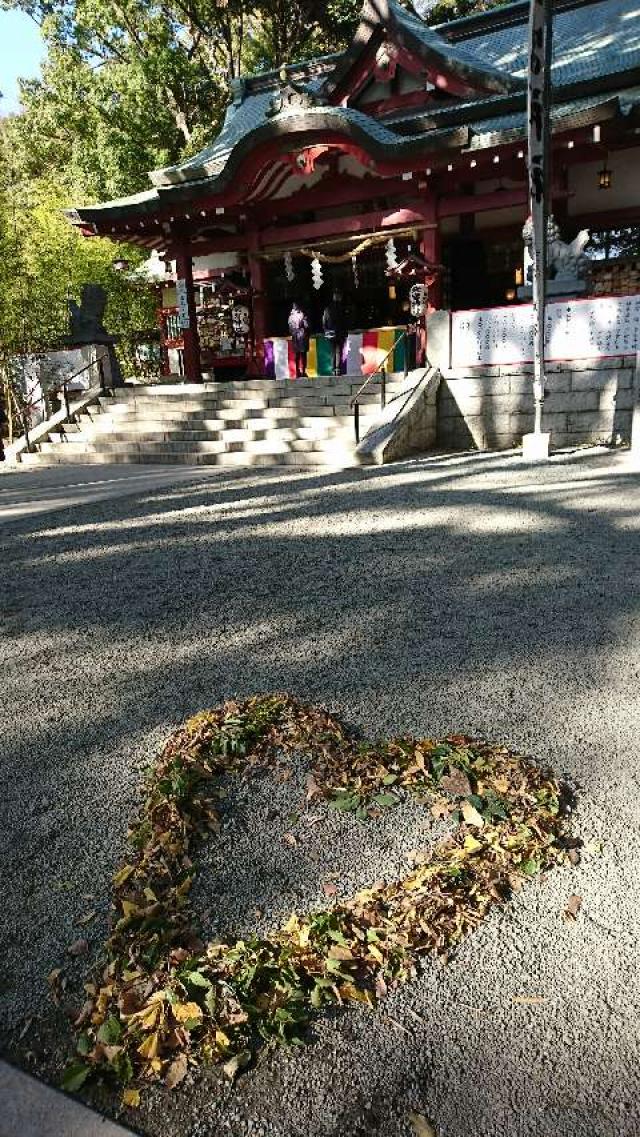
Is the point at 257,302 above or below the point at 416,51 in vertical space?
below

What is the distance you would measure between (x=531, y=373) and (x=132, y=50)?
2132 cm

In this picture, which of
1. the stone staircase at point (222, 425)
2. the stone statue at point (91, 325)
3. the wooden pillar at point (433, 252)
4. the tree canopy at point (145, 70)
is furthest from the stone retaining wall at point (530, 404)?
the tree canopy at point (145, 70)

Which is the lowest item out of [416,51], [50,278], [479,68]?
[50,278]

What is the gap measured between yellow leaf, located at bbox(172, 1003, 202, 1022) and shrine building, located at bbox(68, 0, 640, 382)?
30.4 feet

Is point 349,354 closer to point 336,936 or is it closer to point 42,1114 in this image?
point 336,936

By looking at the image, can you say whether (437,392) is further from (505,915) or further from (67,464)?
(505,915)

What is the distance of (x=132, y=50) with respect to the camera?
22625 mm

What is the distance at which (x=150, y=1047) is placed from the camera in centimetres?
136

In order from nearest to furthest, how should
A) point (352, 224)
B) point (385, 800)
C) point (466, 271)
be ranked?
point (385, 800) < point (352, 224) < point (466, 271)

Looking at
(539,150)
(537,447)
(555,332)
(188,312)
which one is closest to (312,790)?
(537,447)

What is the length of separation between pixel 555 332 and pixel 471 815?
8.60 m

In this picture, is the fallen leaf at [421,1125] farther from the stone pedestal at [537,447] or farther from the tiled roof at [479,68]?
the tiled roof at [479,68]

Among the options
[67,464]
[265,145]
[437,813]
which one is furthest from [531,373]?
[437,813]

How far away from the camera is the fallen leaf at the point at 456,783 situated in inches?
83.0
